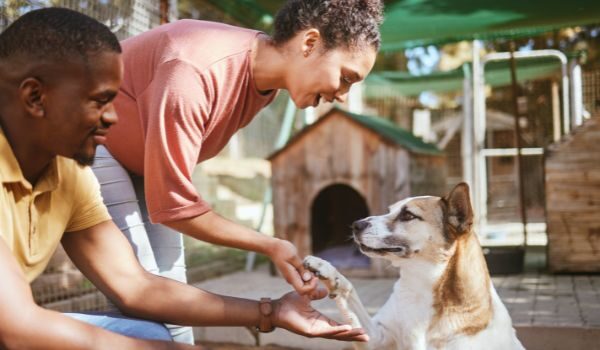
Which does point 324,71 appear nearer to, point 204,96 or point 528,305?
point 204,96

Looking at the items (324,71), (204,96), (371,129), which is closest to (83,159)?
(204,96)

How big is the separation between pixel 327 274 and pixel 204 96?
1190 mm

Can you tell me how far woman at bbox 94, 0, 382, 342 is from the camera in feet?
6.75

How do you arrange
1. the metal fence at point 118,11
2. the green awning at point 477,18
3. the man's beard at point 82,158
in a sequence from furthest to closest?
the green awning at point 477,18 < the metal fence at point 118,11 < the man's beard at point 82,158

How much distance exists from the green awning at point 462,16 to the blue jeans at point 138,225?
3.50 m

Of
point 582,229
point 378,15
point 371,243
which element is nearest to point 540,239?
point 582,229

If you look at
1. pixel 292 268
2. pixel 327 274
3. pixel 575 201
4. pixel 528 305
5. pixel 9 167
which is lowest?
pixel 528 305

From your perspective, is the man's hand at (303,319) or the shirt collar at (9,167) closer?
the shirt collar at (9,167)

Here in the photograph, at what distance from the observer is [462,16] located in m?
5.90

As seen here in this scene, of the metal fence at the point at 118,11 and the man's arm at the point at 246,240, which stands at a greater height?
the metal fence at the point at 118,11

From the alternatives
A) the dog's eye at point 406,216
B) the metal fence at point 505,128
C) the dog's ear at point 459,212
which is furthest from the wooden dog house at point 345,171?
the metal fence at point 505,128

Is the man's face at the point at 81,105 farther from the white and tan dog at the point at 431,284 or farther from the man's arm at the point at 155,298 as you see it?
the white and tan dog at the point at 431,284

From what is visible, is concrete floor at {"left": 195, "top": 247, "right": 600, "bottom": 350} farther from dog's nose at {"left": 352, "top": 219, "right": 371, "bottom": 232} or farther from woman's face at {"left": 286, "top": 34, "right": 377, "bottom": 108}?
woman's face at {"left": 286, "top": 34, "right": 377, "bottom": 108}

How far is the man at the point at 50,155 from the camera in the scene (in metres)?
1.43
